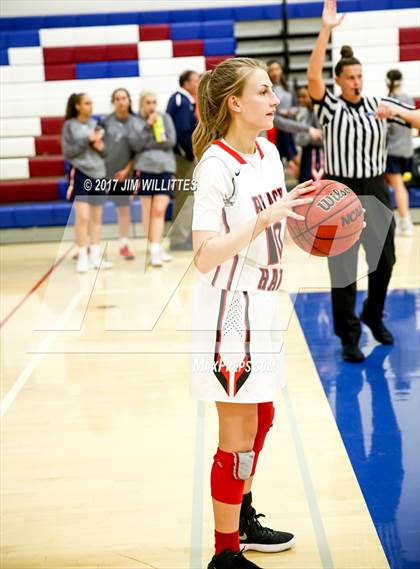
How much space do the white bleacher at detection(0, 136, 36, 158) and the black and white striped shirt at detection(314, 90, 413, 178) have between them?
4.92m

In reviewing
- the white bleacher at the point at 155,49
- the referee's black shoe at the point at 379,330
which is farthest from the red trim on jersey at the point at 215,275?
the white bleacher at the point at 155,49

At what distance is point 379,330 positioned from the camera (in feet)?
16.5

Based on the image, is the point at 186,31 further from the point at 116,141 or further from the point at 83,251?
the point at 83,251

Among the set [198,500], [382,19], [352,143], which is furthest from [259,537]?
[382,19]

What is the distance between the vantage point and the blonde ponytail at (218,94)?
7.34 feet

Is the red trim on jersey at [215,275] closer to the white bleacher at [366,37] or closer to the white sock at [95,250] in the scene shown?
the white sock at [95,250]

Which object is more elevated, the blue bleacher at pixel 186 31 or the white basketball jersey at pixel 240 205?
the blue bleacher at pixel 186 31

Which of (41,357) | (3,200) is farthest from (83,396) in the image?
(3,200)

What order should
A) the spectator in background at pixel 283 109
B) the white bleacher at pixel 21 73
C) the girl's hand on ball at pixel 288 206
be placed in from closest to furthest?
the girl's hand on ball at pixel 288 206
the spectator in background at pixel 283 109
the white bleacher at pixel 21 73

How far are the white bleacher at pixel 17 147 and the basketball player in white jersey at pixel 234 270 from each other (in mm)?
6690

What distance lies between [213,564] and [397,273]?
466 cm

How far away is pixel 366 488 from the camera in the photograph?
313 cm

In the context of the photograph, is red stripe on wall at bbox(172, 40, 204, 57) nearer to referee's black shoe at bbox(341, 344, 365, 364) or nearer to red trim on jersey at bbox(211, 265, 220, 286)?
referee's black shoe at bbox(341, 344, 365, 364)

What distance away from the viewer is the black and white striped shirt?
443cm
